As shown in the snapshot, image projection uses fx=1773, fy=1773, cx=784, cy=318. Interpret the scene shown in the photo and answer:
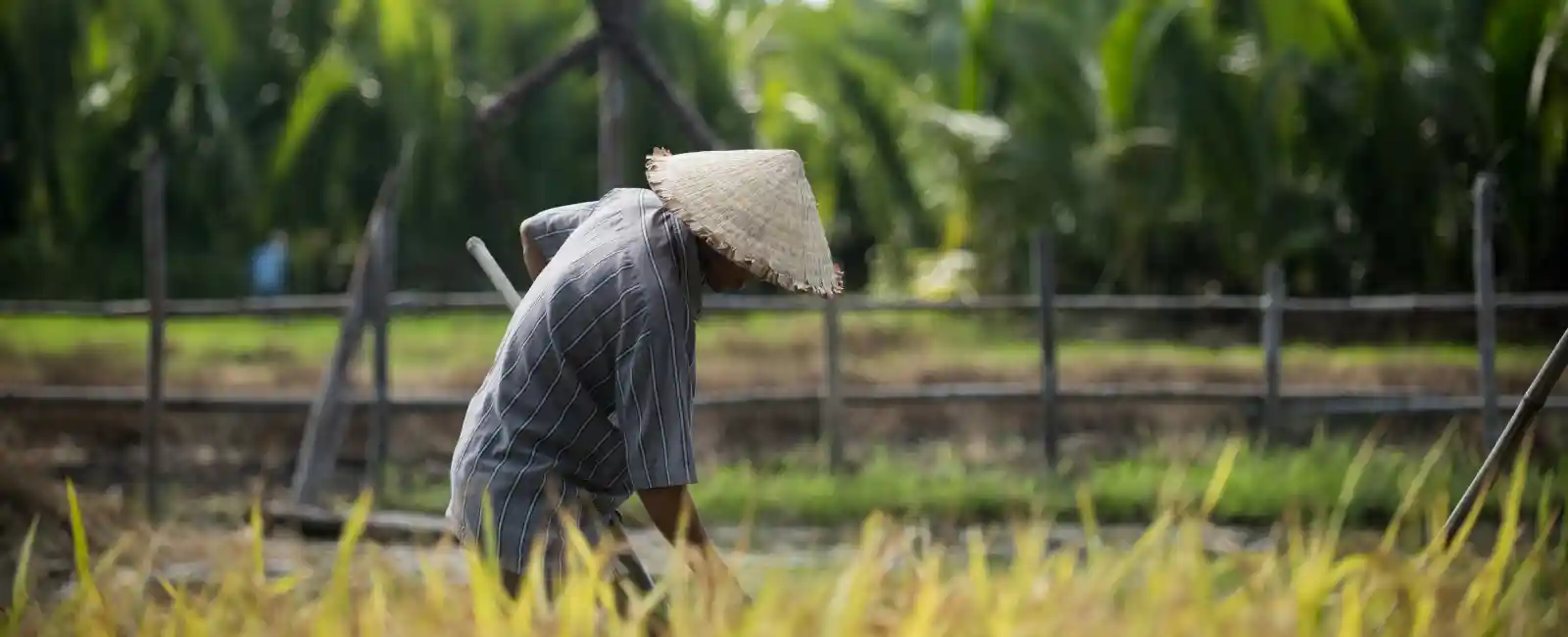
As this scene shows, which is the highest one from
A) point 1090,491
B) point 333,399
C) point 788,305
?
point 788,305

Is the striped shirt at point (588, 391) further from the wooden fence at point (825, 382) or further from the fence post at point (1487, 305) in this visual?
the fence post at point (1487, 305)

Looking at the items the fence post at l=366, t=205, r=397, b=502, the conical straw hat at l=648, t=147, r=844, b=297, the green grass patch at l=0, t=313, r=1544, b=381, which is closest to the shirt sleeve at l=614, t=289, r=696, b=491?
the conical straw hat at l=648, t=147, r=844, b=297

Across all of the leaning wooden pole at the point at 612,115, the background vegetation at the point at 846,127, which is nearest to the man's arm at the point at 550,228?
the leaning wooden pole at the point at 612,115

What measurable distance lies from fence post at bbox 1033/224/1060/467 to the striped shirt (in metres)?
4.34

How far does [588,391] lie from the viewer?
250 cm

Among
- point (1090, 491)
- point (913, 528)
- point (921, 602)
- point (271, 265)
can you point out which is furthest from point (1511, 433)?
point (271, 265)

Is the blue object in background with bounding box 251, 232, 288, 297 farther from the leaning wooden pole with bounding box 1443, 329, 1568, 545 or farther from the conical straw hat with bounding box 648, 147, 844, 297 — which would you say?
the leaning wooden pole with bounding box 1443, 329, 1568, 545

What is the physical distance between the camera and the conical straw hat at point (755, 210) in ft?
7.89

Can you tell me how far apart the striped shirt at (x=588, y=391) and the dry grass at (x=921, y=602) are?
153 mm

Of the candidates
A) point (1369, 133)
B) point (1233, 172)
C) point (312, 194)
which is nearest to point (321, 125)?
point (312, 194)

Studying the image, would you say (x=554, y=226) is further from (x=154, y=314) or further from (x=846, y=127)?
(x=846, y=127)

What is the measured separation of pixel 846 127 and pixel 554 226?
11.9 metres

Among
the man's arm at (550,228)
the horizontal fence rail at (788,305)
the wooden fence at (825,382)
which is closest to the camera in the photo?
the man's arm at (550,228)

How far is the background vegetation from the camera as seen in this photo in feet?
33.6
